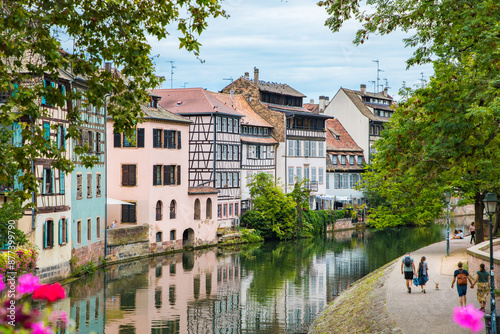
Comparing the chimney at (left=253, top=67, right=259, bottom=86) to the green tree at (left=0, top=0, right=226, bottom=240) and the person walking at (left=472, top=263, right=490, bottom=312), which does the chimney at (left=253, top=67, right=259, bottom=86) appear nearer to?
the person walking at (left=472, top=263, right=490, bottom=312)

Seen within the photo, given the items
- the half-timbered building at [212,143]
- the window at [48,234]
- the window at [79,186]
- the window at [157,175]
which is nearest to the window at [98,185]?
the window at [79,186]

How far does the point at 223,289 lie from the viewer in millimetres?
33375

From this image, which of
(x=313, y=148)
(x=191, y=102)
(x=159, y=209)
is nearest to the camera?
(x=159, y=209)

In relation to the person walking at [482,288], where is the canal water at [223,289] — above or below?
below

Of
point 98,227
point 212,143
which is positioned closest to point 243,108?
point 212,143

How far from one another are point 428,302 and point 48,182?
1891 centimetres

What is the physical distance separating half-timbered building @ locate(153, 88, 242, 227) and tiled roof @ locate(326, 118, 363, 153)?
2142 cm

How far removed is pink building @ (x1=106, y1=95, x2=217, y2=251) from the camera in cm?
4500

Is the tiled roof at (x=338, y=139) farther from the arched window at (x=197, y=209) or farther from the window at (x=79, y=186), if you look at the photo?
the window at (x=79, y=186)

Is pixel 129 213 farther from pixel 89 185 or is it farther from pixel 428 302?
pixel 428 302

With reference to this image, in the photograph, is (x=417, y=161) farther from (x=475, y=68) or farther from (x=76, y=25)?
(x=76, y=25)

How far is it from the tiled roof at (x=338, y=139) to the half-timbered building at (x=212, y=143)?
21424 mm

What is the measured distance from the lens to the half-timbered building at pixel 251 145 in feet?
194

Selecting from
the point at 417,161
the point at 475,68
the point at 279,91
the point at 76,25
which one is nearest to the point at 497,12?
the point at 475,68
